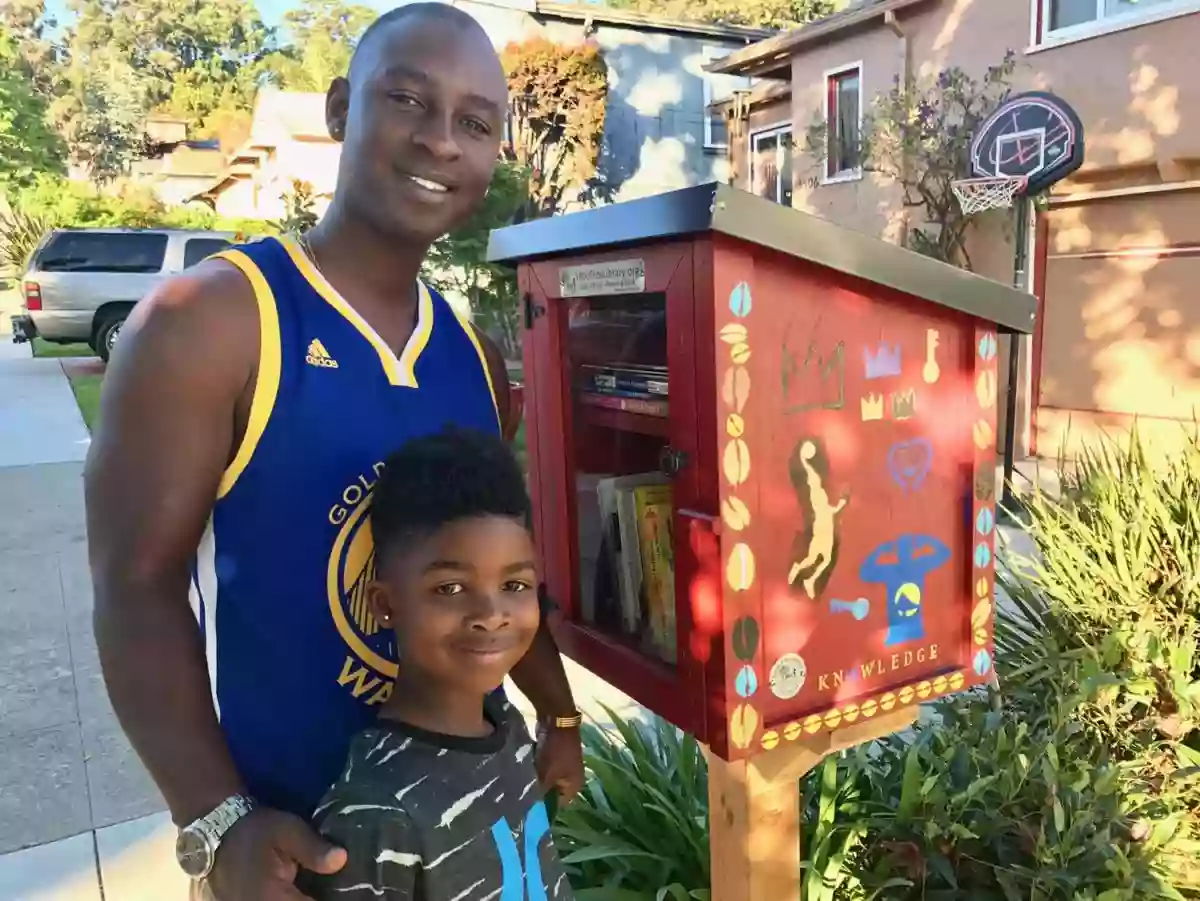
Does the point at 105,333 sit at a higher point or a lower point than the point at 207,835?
higher

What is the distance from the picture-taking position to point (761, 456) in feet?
5.12

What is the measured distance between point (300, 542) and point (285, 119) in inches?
1033

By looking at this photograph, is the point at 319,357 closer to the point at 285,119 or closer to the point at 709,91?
the point at 709,91

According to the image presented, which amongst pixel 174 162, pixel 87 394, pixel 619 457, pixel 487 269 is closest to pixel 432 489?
A: pixel 619 457

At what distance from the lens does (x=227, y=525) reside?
120 centimetres

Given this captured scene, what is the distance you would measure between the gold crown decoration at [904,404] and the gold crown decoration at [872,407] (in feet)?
0.10

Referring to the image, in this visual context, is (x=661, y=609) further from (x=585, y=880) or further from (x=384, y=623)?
(x=585, y=880)

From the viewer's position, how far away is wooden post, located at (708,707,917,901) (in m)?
1.73

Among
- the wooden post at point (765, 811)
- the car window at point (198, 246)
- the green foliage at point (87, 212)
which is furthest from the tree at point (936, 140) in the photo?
the green foliage at point (87, 212)

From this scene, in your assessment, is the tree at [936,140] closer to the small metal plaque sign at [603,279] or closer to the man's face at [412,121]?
the small metal plaque sign at [603,279]

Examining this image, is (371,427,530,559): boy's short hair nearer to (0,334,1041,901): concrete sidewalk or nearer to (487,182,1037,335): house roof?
(0,334,1041,901): concrete sidewalk

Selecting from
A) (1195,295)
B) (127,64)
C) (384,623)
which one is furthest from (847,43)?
(127,64)

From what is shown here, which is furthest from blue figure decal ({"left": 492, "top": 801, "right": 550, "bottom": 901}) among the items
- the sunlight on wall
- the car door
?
the sunlight on wall

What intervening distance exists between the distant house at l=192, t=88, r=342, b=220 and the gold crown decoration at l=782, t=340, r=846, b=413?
19045 mm
